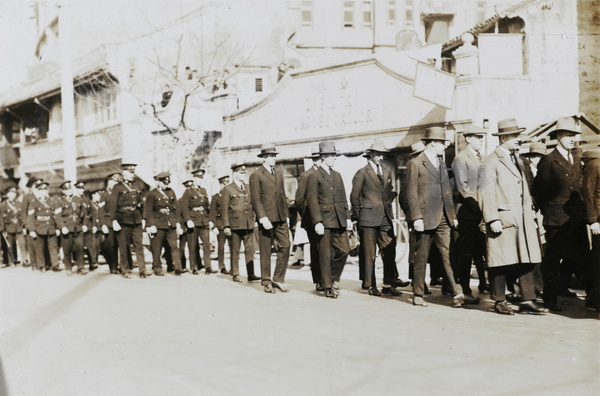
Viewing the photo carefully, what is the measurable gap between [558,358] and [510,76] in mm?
13348

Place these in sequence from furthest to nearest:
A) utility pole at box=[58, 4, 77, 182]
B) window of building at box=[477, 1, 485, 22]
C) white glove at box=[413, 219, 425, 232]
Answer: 1. window of building at box=[477, 1, 485, 22]
2. utility pole at box=[58, 4, 77, 182]
3. white glove at box=[413, 219, 425, 232]

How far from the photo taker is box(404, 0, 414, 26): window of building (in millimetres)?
38688

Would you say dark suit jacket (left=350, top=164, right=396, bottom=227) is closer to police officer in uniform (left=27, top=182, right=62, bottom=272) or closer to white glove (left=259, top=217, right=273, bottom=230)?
white glove (left=259, top=217, right=273, bottom=230)

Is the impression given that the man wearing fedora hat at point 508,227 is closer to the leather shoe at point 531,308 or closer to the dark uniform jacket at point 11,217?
the leather shoe at point 531,308

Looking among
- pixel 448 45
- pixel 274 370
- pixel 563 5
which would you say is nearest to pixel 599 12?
pixel 563 5

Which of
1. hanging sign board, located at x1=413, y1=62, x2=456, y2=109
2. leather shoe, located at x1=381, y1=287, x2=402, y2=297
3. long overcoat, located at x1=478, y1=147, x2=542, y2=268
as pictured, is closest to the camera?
long overcoat, located at x1=478, y1=147, x2=542, y2=268

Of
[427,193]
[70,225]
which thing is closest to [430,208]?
[427,193]

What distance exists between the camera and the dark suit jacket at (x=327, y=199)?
10180 millimetres

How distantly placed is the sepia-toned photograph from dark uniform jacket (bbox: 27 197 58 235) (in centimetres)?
5

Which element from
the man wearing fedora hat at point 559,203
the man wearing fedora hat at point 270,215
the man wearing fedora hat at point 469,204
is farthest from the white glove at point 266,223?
the man wearing fedora hat at point 559,203

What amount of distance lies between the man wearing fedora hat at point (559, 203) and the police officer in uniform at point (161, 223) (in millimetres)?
7756

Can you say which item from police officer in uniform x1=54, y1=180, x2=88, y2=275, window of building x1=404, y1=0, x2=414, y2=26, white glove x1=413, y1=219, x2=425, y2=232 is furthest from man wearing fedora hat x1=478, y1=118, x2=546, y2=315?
window of building x1=404, y1=0, x2=414, y2=26

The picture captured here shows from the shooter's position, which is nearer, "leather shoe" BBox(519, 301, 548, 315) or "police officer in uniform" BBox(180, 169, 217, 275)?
"leather shoe" BBox(519, 301, 548, 315)

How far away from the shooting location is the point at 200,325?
7.96 metres
